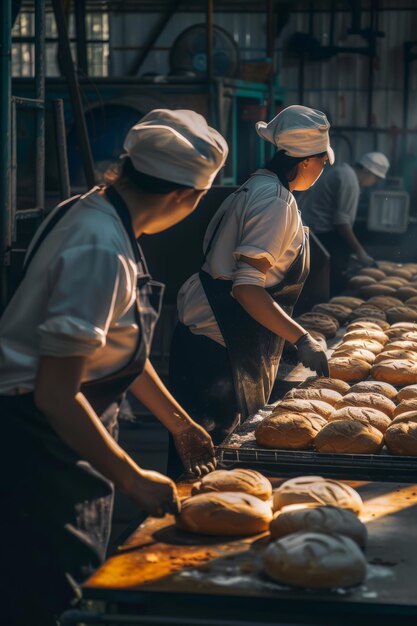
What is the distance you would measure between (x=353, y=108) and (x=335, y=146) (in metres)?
0.57

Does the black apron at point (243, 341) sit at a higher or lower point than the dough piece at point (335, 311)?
higher

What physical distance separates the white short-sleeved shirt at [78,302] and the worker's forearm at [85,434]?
98 millimetres

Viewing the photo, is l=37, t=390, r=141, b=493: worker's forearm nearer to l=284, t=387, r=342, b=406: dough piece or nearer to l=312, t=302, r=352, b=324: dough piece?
l=284, t=387, r=342, b=406: dough piece

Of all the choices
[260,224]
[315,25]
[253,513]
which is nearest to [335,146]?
[315,25]

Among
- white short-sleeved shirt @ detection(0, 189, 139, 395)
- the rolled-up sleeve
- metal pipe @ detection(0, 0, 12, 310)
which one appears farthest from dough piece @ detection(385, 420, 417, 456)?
metal pipe @ detection(0, 0, 12, 310)

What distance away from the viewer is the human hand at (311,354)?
3.51 metres

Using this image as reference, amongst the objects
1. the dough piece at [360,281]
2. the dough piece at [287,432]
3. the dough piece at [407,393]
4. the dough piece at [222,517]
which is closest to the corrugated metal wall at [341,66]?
the dough piece at [360,281]

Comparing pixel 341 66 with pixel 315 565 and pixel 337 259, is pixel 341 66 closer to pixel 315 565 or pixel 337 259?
pixel 337 259

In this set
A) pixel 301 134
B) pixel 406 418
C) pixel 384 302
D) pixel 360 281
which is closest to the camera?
pixel 406 418

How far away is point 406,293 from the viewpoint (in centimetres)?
621

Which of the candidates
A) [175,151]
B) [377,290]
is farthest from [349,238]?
[175,151]

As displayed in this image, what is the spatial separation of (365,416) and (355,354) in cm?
107

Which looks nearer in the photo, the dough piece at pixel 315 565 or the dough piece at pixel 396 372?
the dough piece at pixel 315 565

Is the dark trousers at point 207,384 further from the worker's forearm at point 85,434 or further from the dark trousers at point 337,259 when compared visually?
the dark trousers at point 337,259
